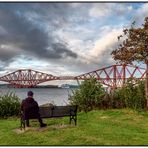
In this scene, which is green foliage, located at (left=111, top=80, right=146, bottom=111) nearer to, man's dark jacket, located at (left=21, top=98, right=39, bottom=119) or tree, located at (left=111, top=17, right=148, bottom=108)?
tree, located at (left=111, top=17, right=148, bottom=108)

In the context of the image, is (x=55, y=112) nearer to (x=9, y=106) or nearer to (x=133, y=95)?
(x=9, y=106)

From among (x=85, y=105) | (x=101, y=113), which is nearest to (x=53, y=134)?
(x=101, y=113)

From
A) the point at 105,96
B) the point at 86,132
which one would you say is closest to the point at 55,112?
the point at 86,132

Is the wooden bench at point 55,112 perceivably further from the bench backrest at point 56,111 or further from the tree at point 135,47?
the tree at point 135,47

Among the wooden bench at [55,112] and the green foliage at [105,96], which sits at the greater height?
the green foliage at [105,96]

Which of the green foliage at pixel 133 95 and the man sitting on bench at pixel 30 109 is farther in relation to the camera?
the green foliage at pixel 133 95

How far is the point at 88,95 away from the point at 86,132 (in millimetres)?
6411

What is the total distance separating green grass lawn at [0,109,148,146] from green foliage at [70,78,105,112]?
8.40ft

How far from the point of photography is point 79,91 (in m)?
17.0

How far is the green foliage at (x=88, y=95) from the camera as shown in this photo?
16531 mm

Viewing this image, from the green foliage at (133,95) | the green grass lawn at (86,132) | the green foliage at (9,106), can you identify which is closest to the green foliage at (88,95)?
the green foliage at (133,95)

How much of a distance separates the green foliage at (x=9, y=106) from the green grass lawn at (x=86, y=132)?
6.44ft

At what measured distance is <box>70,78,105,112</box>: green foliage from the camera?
16531mm

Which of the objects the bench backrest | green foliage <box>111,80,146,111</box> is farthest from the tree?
the bench backrest
